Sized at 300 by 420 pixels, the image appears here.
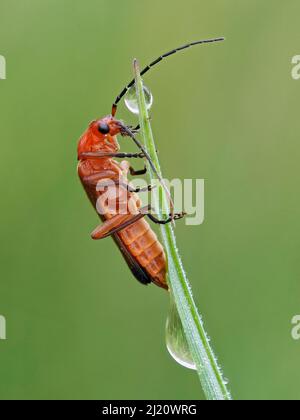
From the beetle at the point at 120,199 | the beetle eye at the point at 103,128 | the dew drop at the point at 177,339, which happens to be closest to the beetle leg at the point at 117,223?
the beetle at the point at 120,199

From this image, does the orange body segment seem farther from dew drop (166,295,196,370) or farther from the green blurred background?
the green blurred background

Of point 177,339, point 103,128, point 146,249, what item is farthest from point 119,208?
point 177,339

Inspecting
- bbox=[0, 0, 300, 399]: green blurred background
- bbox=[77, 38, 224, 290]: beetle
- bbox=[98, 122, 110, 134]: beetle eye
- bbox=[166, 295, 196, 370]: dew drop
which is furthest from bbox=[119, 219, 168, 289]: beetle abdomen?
bbox=[0, 0, 300, 399]: green blurred background

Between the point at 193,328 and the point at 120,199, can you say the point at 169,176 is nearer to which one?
the point at 120,199

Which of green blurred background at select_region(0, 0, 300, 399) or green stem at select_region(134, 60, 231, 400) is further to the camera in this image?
green blurred background at select_region(0, 0, 300, 399)

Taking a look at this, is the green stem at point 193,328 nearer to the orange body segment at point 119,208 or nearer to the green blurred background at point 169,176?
the orange body segment at point 119,208
